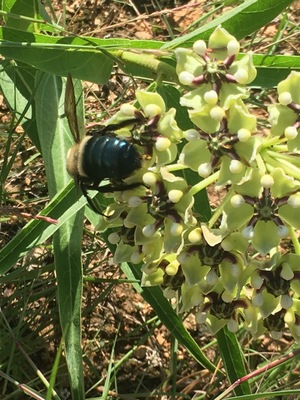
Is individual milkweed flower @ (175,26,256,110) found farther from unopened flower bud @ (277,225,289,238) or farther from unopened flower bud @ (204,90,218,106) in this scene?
unopened flower bud @ (277,225,289,238)

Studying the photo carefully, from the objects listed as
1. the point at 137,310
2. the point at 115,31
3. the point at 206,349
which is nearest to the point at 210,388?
the point at 206,349

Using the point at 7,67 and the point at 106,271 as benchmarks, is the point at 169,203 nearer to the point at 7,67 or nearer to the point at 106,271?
the point at 7,67

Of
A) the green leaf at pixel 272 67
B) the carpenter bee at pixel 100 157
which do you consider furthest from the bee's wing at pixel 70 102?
the green leaf at pixel 272 67

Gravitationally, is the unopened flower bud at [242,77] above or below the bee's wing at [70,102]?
below

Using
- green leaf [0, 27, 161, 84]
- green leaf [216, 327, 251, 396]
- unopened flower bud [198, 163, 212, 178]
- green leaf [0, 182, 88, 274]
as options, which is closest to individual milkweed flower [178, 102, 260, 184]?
unopened flower bud [198, 163, 212, 178]

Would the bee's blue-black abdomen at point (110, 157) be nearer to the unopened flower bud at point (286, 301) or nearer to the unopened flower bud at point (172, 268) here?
the unopened flower bud at point (172, 268)
